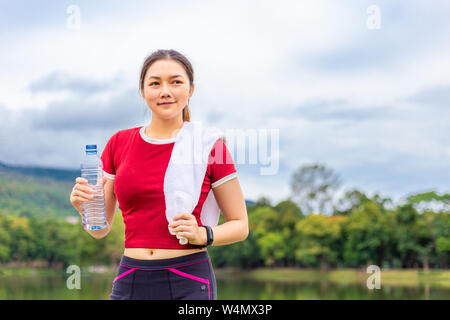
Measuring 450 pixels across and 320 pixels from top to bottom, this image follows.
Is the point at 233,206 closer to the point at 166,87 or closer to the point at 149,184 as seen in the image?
the point at 149,184

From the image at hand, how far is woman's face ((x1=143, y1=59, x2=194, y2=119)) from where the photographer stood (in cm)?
236

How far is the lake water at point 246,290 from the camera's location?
3719cm

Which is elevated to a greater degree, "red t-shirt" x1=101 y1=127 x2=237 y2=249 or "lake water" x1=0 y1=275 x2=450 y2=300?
"red t-shirt" x1=101 y1=127 x2=237 y2=249

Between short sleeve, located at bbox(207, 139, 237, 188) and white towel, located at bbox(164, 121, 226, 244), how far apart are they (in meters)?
0.03

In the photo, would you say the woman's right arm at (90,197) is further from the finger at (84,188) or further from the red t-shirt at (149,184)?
the red t-shirt at (149,184)

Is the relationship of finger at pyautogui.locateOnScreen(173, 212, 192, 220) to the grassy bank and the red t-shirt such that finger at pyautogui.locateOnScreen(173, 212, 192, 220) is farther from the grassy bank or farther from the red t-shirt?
the grassy bank

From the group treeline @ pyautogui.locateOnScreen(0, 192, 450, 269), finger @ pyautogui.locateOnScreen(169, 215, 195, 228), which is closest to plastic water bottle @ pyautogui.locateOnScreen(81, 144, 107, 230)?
finger @ pyautogui.locateOnScreen(169, 215, 195, 228)

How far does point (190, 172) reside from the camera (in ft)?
7.54

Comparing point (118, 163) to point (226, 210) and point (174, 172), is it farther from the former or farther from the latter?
point (226, 210)

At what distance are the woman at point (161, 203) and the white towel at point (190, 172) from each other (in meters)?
0.04

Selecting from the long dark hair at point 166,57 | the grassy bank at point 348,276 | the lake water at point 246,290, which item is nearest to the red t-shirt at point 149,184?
the long dark hair at point 166,57
